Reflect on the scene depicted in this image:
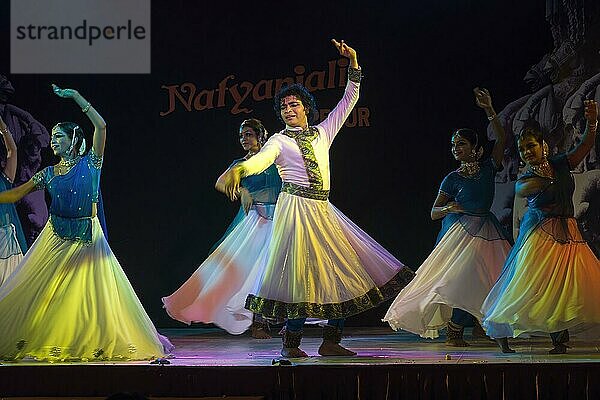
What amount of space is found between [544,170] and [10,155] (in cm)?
353

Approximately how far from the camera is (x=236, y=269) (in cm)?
655

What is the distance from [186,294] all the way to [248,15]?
81.1 inches

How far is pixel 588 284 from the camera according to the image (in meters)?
5.41

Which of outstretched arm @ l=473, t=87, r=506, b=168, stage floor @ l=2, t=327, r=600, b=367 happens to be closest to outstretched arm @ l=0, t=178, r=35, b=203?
stage floor @ l=2, t=327, r=600, b=367

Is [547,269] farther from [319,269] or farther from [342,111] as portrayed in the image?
[342,111]

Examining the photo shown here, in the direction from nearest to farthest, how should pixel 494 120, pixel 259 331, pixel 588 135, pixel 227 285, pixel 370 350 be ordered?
pixel 588 135
pixel 370 350
pixel 494 120
pixel 227 285
pixel 259 331

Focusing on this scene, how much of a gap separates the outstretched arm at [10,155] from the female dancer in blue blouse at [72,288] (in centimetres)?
143

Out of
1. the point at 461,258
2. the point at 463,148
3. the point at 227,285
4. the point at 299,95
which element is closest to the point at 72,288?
the point at 227,285

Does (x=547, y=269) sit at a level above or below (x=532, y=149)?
below

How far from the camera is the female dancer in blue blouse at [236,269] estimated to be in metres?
6.46

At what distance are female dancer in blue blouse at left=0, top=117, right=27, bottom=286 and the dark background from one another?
1.23 ft

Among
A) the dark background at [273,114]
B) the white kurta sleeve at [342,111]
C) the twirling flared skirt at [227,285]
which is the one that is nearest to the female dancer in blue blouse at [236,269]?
the twirling flared skirt at [227,285]

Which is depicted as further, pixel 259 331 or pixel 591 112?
pixel 259 331

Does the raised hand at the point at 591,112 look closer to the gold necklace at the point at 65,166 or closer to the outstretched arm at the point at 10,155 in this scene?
the gold necklace at the point at 65,166
